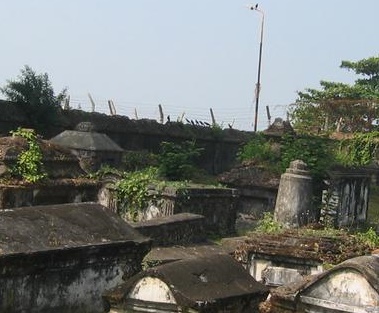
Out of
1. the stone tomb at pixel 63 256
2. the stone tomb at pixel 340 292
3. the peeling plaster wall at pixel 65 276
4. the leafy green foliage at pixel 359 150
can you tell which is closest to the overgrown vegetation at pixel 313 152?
the leafy green foliage at pixel 359 150

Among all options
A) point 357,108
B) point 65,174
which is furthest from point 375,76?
point 65,174

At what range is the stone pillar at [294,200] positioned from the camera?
43.8 ft

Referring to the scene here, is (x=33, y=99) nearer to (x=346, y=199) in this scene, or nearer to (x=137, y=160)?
(x=137, y=160)

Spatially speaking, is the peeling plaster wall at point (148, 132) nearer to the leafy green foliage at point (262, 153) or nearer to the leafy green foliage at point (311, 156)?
the leafy green foliage at point (262, 153)

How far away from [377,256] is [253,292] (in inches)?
36.3

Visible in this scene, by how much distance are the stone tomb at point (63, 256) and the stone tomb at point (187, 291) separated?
85 centimetres

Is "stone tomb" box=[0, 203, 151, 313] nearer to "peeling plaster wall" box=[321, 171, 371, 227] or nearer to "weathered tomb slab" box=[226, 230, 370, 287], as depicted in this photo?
"weathered tomb slab" box=[226, 230, 370, 287]

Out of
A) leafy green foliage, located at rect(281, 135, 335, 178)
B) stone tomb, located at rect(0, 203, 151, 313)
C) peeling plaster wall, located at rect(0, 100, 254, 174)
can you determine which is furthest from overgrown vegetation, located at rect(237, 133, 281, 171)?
stone tomb, located at rect(0, 203, 151, 313)

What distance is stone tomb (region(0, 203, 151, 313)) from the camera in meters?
5.39

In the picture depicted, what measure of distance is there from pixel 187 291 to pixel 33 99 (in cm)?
1877

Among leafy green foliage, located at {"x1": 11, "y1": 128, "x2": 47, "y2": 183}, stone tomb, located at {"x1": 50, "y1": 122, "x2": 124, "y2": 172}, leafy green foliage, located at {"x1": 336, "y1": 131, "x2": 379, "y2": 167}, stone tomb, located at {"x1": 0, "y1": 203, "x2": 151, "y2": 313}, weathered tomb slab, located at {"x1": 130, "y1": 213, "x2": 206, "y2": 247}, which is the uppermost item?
leafy green foliage, located at {"x1": 336, "y1": 131, "x2": 379, "y2": 167}

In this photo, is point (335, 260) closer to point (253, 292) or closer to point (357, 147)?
point (253, 292)

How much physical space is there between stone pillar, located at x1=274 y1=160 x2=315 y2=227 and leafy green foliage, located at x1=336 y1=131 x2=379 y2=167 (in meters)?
6.92

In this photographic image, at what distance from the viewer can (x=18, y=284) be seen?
5426mm
